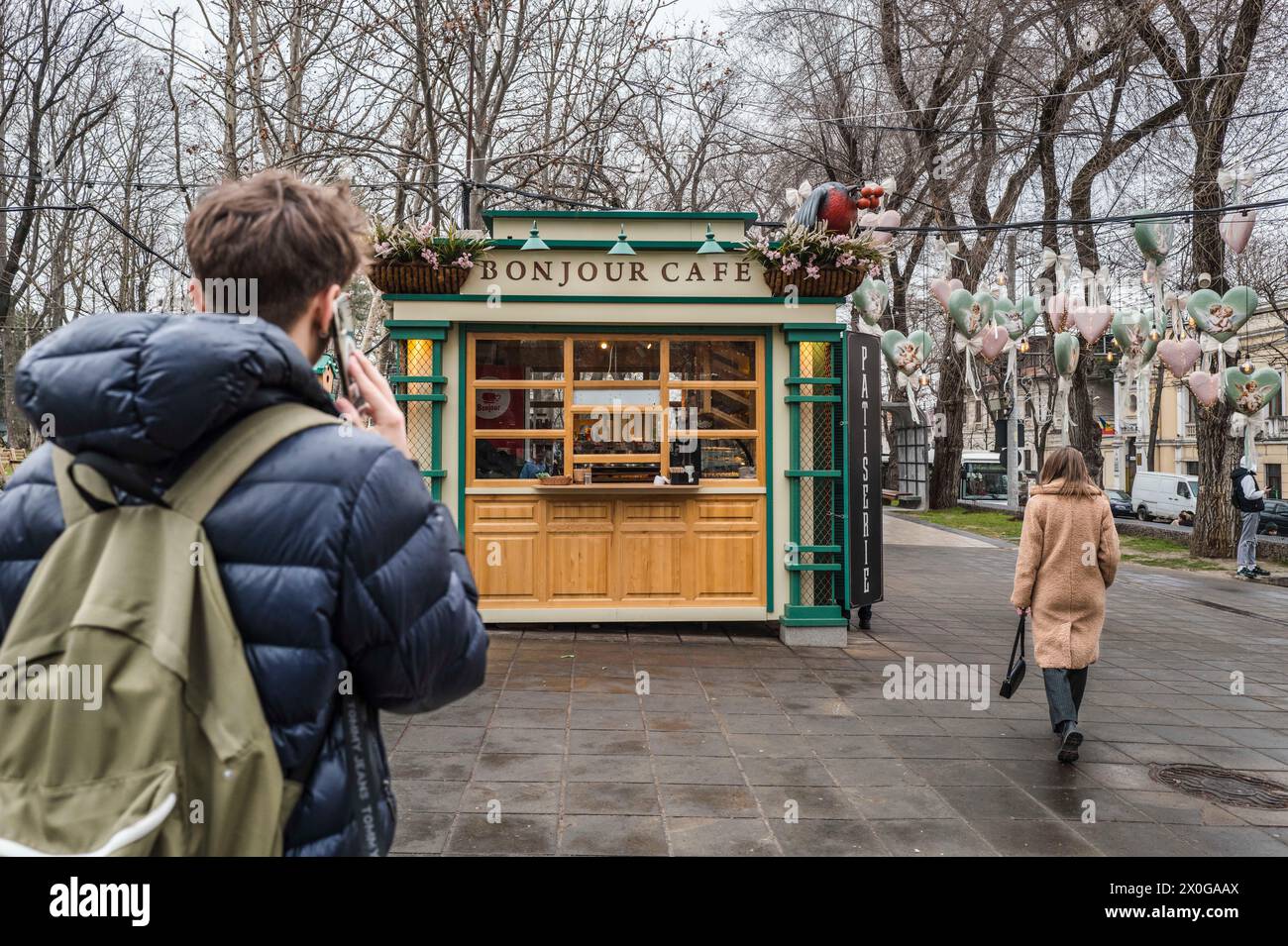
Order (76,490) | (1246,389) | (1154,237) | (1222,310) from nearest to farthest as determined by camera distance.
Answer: (76,490) < (1154,237) < (1222,310) < (1246,389)

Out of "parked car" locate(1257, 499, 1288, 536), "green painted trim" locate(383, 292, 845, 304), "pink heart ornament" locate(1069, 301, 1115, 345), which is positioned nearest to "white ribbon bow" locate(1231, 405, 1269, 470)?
"pink heart ornament" locate(1069, 301, 1115, 345)

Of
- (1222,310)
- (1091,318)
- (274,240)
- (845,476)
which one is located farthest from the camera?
(1091,318)

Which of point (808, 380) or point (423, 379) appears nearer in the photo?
point (423, 379)

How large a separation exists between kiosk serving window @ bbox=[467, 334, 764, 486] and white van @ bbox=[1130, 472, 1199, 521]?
96.2 ft

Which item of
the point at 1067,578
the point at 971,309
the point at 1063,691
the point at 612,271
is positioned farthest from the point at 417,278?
the point at 971,309

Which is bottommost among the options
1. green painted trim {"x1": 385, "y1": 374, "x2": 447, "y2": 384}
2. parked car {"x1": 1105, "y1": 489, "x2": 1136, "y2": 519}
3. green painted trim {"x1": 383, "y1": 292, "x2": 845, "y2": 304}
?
parked car {"x1": 1105, "y1": 489, "x2": 1136, "y2": 519}

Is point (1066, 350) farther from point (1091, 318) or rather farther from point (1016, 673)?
point (1016, 673)

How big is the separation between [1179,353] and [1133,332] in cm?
61

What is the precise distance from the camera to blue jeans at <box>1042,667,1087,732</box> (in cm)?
545

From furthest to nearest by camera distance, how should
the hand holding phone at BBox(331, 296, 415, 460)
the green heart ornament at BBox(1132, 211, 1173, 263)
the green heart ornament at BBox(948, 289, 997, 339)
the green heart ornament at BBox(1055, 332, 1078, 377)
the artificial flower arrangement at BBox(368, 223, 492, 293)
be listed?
the green heart ornament at BBox(1055, 332, 1078, 377) < the green heart ornament at BBox(948, 289, 997, 339) < the green heart ornament at BBox(1132, 211, 1173, 263) < the artificial flower arrangement at BBox(368, 223, 492, 293) < the hand holding phone at BBox(331, 296, 415, 460)

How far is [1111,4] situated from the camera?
49.6 feet

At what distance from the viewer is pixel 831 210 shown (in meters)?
8.73

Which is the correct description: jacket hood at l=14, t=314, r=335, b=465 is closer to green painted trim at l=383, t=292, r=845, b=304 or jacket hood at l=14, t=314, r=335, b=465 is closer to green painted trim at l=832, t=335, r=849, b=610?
green painted trim at l=383, t=292, r=845, b=304
